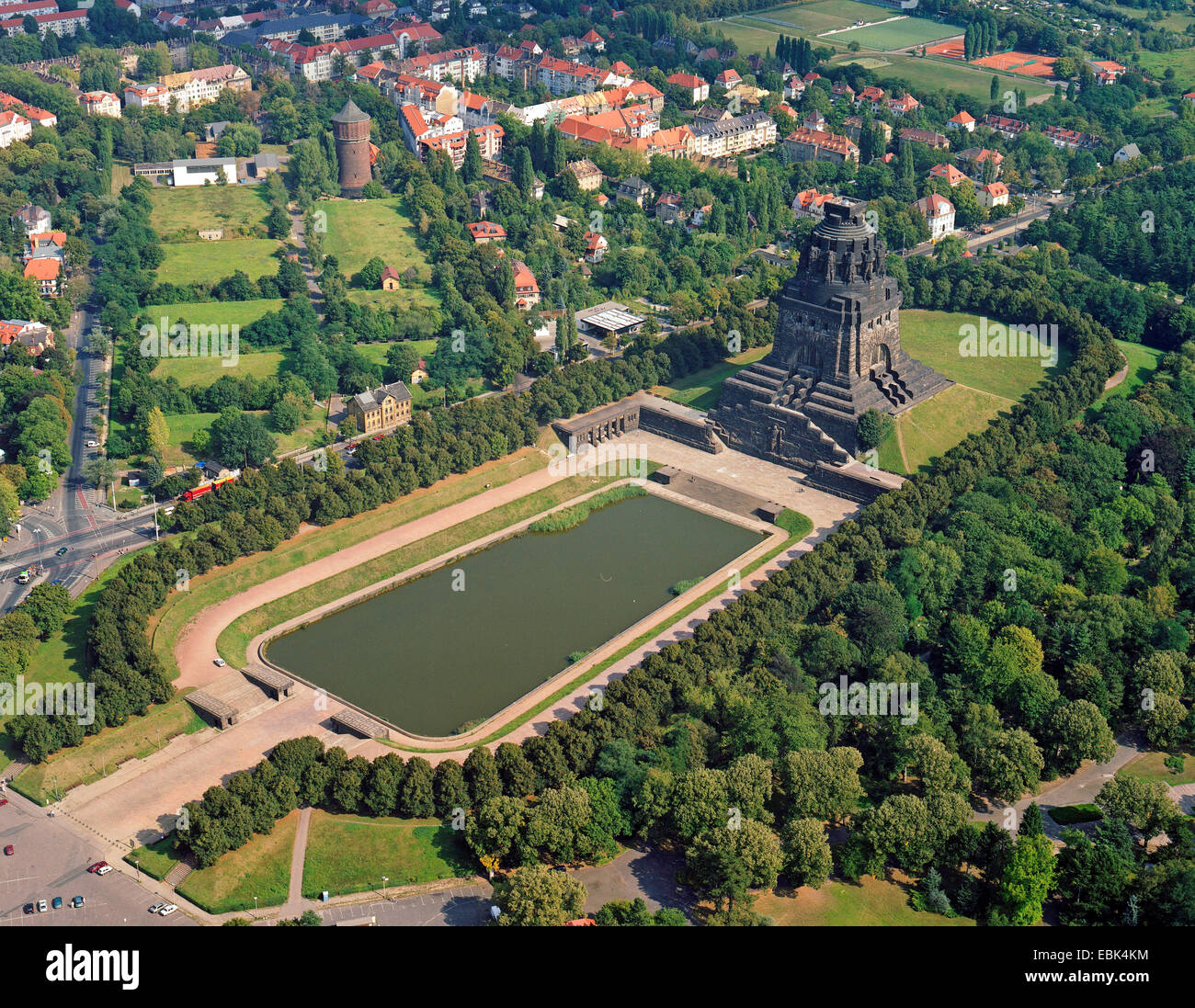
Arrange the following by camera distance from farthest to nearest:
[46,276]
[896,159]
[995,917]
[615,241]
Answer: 1. [896,159]
2. [615,241]
3. [46,276]
4. [995,917]

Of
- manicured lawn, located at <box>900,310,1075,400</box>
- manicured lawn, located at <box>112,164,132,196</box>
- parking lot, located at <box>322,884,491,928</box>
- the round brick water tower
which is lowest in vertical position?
parking lot, located at <box>322,884,491,928</box>

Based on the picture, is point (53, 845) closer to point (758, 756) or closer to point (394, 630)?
point (394, 630)

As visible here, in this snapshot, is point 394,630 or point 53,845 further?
point 394,630

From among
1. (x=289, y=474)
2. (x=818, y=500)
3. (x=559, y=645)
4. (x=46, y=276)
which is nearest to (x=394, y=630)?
(x=559, y=645)

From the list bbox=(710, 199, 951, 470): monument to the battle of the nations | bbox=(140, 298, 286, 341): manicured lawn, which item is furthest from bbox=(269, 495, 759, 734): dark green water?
bbox=(140, 298, 286, 341): manicured lawn

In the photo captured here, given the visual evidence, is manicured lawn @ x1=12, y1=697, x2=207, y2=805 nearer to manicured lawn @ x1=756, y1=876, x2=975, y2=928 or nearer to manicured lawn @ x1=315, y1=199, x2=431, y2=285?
manicured lawn @ x1=756, y1=876, x2=975, y2=928

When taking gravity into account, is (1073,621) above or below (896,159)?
below
